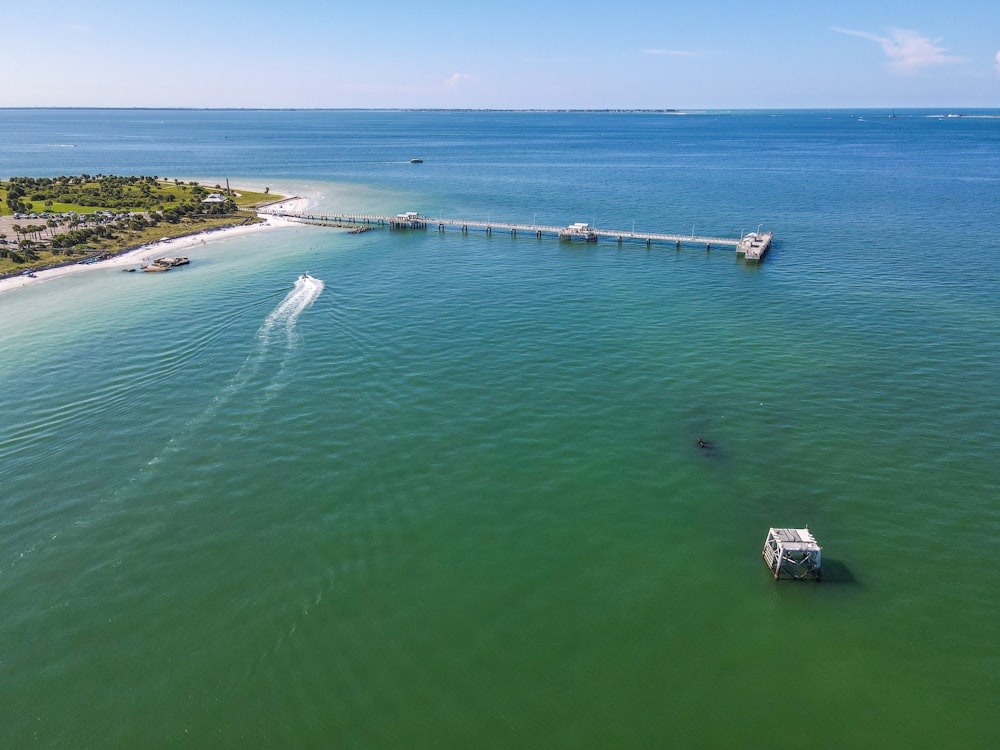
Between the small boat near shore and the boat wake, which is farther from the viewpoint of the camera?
the small boat near shore

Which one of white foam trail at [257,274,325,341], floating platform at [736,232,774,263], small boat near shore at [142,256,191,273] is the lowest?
white foam trail at [257,274,325,341]

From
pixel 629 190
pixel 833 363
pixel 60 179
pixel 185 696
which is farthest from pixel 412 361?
pixel 60 179

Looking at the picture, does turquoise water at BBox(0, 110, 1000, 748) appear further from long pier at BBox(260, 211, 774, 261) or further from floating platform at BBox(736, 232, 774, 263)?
long pier at BBox(260, 211, 774, 261)

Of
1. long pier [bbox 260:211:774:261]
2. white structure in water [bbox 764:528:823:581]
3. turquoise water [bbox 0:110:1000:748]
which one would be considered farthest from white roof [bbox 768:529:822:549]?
long pier [bbox 260:211:774:261]

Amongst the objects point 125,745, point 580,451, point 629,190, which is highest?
point 629,190

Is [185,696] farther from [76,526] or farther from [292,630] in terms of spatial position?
[76,526]

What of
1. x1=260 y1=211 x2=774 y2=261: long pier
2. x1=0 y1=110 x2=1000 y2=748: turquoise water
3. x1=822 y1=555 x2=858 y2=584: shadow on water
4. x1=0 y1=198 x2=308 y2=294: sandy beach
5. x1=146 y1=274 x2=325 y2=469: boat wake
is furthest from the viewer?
x1=260 y1=211 x2=774 y2=261: long pier
